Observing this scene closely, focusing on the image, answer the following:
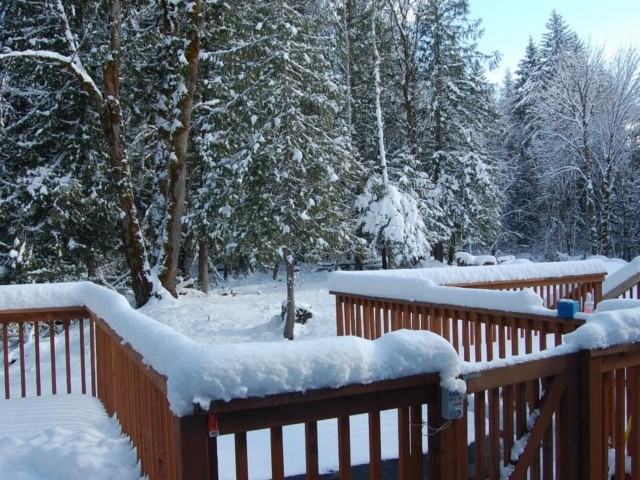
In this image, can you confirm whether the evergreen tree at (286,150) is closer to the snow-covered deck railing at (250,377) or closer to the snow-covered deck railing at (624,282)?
the snow-covered deck railing at (624,282)

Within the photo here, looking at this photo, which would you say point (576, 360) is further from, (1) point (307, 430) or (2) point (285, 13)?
(2) point (285, 13)

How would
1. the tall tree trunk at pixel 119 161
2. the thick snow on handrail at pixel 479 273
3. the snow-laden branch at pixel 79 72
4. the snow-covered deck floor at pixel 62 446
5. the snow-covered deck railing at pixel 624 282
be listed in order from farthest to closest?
the tall tree trunk at pixel 119 161, the snow-laden branch at pixel 79 72, the snow-covered deck railing at pixel 624 282, the thick snow on handrail at pixel 479 273, the snow-covered deck floor at pixel 62 446

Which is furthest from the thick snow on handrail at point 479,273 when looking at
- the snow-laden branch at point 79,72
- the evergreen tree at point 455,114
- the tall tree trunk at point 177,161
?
the evergreen tree at point 455,114

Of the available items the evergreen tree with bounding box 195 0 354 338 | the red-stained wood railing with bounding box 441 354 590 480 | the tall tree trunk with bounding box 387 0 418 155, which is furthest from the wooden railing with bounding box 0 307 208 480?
the tall tree trunk with bounding box 387 0 418 155

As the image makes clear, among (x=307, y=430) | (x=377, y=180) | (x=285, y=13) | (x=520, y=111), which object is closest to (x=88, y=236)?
(x=285, y=13)

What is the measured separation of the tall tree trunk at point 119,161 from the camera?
34.5 ft

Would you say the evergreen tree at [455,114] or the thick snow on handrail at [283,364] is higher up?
the evergreen tree at [455,114]

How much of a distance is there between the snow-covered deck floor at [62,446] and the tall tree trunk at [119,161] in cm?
753

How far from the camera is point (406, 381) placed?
173 centimetres

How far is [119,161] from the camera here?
35.2 ft

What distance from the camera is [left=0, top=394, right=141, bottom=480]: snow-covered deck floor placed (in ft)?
8.42

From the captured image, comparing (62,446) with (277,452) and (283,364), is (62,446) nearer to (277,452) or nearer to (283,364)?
(277,452)

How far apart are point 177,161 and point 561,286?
8.17 m

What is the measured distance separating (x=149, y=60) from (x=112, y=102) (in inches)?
104
